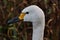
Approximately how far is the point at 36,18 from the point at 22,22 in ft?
2.89

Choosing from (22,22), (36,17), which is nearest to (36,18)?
(36,17)

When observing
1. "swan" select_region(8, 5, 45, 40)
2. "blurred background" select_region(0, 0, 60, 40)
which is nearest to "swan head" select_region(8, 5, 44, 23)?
"swan" select_region(8, 5, 45, 40)

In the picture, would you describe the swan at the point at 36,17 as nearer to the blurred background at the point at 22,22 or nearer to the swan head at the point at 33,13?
the swan head at the point at 33,13

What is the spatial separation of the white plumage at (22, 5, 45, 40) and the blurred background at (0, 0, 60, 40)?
2.55 feet

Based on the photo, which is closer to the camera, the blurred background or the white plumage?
the white plumage

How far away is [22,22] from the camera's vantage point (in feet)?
9.91

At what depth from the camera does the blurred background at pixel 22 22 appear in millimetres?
3018

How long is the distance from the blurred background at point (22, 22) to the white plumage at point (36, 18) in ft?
2.55

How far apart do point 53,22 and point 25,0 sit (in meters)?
0.42

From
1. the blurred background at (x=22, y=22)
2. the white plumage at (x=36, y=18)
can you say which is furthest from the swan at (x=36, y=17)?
the blurred background at (x=22, y=22)

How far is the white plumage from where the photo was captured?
83.8 inches

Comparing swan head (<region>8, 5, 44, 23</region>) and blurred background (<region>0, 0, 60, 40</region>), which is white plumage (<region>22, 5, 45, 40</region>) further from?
blurred background (<region>0, 0, 60, 40</region>)

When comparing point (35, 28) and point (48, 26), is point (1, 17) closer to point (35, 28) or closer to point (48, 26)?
point (48, 26)

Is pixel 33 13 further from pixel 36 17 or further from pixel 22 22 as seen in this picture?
pixel 22 22
